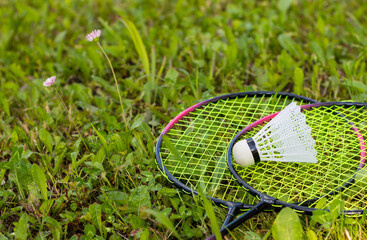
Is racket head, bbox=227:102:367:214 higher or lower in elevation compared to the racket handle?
lower

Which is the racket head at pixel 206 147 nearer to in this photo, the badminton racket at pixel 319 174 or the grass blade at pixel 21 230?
the badminton racket at pixel 319 174

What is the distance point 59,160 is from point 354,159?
1.57m

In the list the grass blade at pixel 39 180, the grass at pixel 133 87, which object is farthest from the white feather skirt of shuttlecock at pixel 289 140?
the grass blade at pixel 39 180

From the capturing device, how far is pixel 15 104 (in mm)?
3027

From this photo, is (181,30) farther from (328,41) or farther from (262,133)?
(262,133)

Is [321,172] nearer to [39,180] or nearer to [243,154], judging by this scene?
[243,154]

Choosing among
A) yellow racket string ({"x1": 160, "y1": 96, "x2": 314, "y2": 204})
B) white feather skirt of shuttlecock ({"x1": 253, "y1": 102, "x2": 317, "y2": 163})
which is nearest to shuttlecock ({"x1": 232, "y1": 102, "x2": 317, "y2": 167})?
white feather skirt of shuttlecock ({"x1": 253, "y1": 102, "x2": 317, "y2": 163})

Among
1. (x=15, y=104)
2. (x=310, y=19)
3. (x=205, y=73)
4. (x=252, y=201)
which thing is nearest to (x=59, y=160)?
(x=15, y=104)

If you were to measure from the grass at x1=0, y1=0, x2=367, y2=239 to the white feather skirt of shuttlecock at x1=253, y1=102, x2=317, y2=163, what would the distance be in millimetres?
293

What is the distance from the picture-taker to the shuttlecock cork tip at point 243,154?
6.62 feet

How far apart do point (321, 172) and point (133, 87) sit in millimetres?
1446

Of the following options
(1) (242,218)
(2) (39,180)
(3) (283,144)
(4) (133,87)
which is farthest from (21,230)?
(4) (133,87)

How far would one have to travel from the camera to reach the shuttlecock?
202 cm

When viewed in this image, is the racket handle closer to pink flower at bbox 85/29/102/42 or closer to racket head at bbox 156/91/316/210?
racket head at bbox 156/91/316/210
